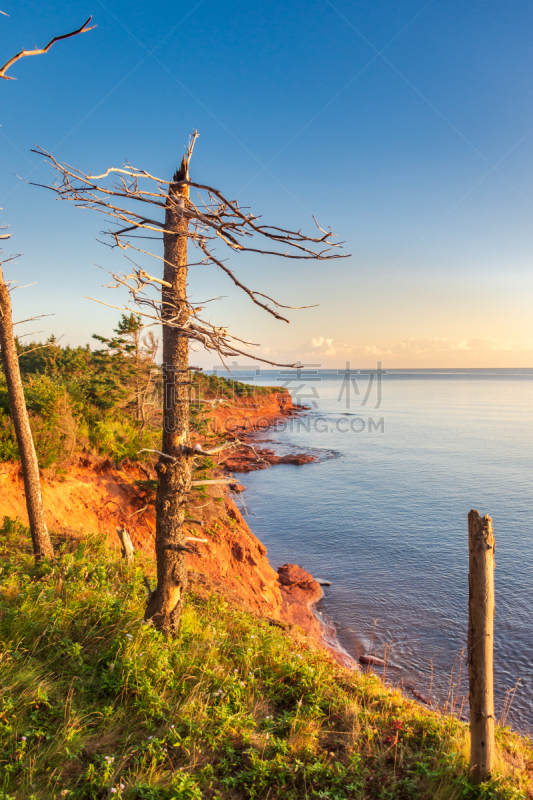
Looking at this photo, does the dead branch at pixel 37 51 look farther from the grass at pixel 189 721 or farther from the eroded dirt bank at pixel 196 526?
the eroded dirt bank at pixel 196 526

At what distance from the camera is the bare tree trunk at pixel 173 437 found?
16.0ft

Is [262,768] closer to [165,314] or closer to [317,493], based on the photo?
[165,314]

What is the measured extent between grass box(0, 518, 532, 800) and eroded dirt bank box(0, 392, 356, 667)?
15.8ft

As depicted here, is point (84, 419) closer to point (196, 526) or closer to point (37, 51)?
point (196, 526)

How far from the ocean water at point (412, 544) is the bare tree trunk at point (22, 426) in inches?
326

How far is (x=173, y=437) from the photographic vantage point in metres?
5.10

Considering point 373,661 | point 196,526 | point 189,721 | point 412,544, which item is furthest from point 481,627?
point 412,544

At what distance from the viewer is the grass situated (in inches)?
140

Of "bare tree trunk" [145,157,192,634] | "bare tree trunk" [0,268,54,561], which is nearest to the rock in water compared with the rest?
"bare tree trunk" [145,157,192,634]

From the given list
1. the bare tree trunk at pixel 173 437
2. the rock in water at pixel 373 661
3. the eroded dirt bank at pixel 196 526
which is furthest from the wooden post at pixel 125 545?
the rock in water at pixel 373 661

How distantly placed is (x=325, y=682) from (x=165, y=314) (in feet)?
18.1

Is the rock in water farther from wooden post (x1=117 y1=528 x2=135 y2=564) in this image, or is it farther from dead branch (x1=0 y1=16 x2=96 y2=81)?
dead branch (x1=0 y1=16 x2=96 y2=81)

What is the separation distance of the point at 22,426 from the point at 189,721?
5.79 meters

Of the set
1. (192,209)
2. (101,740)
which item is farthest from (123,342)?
(101,740)
